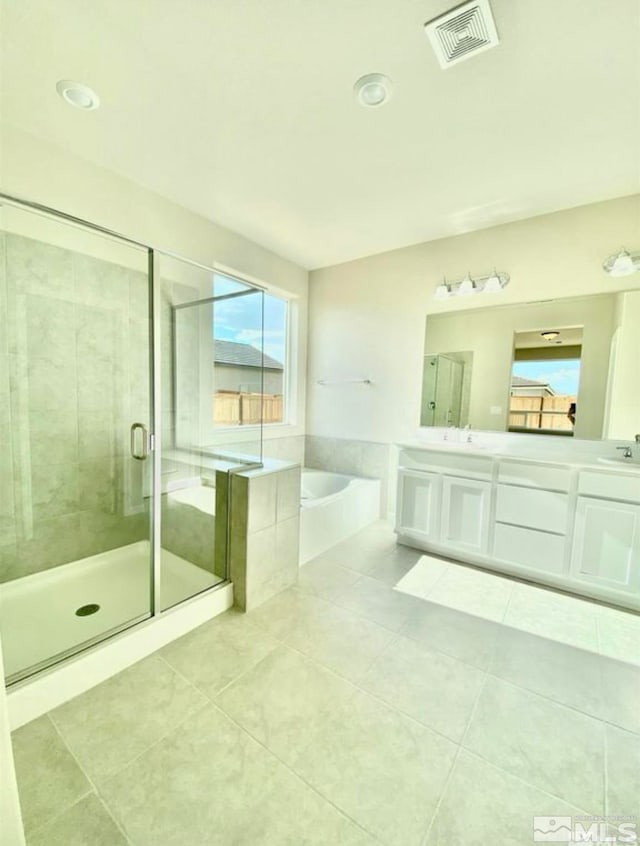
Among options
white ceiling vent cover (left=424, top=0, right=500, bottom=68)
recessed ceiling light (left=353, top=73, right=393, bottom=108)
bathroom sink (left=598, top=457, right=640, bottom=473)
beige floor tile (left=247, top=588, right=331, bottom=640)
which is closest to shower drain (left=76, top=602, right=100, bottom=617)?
beige floor tile (left=247, top=588, right=331, bottom=640)

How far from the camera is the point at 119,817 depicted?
3.31 feet

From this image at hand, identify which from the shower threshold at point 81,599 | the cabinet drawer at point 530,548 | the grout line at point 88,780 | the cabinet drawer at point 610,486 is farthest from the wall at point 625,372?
the grout line at point 88,780

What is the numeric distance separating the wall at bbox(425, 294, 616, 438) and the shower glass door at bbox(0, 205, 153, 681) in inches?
96.3

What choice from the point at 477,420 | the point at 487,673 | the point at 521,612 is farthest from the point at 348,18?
the point at 521,612

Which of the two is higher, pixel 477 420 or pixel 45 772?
pixel 477 420

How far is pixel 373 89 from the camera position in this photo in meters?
1.54

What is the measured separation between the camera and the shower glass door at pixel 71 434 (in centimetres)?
187

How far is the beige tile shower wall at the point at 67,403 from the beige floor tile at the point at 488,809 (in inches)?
77.8

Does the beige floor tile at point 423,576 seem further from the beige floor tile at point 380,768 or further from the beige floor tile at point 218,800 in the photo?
the beige floor tile at point 218,800

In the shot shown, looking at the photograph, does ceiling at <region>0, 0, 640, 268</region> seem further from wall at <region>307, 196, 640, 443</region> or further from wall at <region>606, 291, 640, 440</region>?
wall at <region>606, 291, 640, 440</region>

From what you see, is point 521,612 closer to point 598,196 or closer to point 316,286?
point 598,196

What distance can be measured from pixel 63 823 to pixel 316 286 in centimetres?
395

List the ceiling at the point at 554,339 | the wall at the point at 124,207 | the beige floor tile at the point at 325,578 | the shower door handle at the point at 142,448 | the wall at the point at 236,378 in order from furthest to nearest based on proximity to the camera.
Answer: the wall at the point at 236,378, the ceiling at the point at 554,339, the shower door handle at the point at 142,448, the beige floor tile at the point at 325,578, the wall at the point at 124,207

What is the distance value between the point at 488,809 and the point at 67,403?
2690 mm
